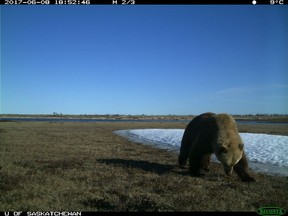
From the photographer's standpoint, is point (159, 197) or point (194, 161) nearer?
point (159, 197)

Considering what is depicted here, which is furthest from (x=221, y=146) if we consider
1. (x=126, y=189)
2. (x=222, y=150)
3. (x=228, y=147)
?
(x=126, y=189)

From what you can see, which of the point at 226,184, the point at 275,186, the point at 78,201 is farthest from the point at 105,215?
the point at 275,186

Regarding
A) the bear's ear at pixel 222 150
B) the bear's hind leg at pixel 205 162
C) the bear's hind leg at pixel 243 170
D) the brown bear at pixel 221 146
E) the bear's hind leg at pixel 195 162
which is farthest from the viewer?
the bear's hind leg at pixel 205 162

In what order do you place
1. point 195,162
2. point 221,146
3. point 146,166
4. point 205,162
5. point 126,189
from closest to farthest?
point 126,189, point 221,146, point 195,162, point 205,162, point 146,166

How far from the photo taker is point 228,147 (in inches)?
442

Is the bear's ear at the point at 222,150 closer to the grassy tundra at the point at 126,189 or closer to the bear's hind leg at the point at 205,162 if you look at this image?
the grassy tundra at the point at 126,189

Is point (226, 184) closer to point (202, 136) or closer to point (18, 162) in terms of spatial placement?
point (202, 136)

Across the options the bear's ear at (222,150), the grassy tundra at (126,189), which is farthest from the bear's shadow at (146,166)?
the bear's ear at (222,150)

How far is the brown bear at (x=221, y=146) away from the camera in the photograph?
1117 centimetres

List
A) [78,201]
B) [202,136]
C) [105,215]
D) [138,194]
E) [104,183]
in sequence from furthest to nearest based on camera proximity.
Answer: [202,136] < [104,183] < [138,194] < [78,201] < [105,215]

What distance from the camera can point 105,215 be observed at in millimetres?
7793

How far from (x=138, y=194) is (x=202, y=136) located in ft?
13.5

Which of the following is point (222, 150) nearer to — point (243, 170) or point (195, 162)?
point (243, 170)

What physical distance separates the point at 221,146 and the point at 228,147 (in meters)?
0.38
